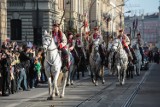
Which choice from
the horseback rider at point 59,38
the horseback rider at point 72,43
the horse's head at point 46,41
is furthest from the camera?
the horseback rider at point 72,43

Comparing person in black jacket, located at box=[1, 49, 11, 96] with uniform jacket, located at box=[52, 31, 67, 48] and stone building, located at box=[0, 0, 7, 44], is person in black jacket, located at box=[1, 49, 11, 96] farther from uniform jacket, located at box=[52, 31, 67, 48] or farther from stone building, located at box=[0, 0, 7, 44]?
stone building, located at box=[0, 0, 7, 44]

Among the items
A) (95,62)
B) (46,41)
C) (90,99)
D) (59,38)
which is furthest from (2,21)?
(90,99)

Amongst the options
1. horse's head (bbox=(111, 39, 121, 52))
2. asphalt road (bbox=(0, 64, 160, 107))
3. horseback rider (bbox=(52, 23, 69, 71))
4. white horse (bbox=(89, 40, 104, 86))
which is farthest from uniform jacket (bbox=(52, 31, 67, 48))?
horse's head (bbox=(111, 39, 121, 52))

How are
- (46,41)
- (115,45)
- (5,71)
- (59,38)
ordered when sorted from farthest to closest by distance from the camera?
(115,45), (5,71), (59,38), (46,41)

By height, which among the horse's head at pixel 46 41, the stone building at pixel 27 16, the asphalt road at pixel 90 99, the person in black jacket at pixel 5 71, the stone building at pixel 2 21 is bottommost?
the asphalt road at pixel 90 99

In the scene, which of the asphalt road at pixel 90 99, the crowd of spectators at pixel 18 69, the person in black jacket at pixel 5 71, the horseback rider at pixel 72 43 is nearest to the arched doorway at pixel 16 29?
the crowd of spectators at pixel 18 69

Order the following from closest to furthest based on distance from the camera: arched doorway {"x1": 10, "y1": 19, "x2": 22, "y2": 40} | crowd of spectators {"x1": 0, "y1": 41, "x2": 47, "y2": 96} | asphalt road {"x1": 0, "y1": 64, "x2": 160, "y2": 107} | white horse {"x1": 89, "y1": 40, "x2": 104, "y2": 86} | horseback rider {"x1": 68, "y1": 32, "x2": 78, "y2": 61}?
asphalt road {"x1": 0, "y1": 64, "x2": 160, "y2": 107}
crowd of spectators {"x1": 0, "y1": 41, "x2": 47, "y2": 96}
horseback rider {"x1": 68, "y1": 32, "x2": 78, "y2": 61}
white horse {"x1": 89, "y1": 40, "x2": 104, "y2": 86}
arched doorway {"x1": 10, "y1": 19, "x2": 22, "y2": 40}

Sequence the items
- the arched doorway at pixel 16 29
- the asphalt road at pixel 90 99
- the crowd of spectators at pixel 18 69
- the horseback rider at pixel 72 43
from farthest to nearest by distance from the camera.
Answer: the arched doorway at pixel 16 29 < the horseback rider at pixel 72 43 < the crowd of spectators at pixel 18 69 < the asphalt road at pixel 90 99

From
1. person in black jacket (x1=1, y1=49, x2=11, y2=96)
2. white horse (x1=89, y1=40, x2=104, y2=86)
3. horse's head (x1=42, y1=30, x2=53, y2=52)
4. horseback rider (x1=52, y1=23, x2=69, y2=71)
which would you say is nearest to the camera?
horse's head (x1=42, y1=30, x2=53, y2=52)

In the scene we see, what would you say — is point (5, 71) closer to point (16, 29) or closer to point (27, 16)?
point (27, 16)

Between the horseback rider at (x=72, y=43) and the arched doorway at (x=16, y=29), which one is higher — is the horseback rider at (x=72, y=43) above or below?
below

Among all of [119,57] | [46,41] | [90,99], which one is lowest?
[90,99]

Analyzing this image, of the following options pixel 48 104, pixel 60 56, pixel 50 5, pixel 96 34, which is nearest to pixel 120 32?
pixel 96 34

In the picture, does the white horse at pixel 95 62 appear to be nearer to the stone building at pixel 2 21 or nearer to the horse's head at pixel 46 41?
the horse's head at pixel 46 41
